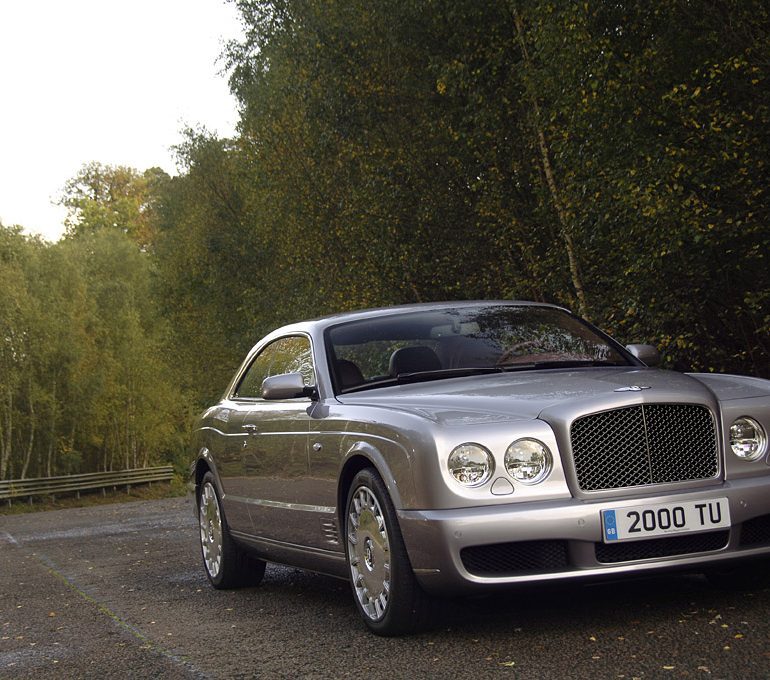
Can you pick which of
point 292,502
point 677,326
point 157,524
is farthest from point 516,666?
point 157,524

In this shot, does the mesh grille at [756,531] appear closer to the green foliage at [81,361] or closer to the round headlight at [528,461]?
the round headlight at [528,461]

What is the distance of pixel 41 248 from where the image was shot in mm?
53031

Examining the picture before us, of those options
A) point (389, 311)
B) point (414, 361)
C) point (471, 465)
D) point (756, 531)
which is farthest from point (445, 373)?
point (756, 531)

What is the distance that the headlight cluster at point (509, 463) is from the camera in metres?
5.90

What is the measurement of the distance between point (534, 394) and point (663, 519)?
0.85 m

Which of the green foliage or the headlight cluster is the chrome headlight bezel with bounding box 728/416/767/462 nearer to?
the headlight cluster

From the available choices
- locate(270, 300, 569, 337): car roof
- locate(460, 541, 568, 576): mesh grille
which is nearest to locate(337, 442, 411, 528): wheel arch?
locate(460, 541, 568, 576): mesh grille

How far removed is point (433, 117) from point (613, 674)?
19.8 metres

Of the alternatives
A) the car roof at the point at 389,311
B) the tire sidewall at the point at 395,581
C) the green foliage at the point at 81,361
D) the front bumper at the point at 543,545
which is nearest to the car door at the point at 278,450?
the car roof at the point at 389,311

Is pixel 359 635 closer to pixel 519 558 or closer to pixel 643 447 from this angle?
pixel 519 558

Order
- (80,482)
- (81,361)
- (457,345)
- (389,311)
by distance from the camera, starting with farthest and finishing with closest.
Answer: (80,482), (81,361), (389,311), (457,345)

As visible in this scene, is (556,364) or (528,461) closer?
(528,461)

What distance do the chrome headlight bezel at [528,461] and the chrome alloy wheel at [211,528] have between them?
3776 millimetres

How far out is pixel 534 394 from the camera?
633cm
